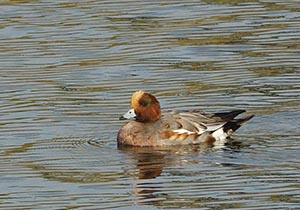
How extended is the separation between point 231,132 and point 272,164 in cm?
191

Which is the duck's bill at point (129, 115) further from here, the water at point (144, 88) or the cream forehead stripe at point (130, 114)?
the water at point (144, 88)

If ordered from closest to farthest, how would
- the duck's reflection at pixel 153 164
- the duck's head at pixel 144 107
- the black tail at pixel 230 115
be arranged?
the duck's reflection at pixel 153 164
the black tail at pixel 230 115
the duck's head at pixel 144 107

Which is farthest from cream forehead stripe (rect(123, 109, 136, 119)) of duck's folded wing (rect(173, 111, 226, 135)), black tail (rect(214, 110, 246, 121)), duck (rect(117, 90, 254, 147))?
black tail (rect(214, 110, 246, 121))

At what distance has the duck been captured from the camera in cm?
1543

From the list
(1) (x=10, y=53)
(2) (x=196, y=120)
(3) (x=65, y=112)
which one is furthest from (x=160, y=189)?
(1) (x=10, y=53)

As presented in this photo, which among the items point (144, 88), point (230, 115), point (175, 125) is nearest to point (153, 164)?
point (175, 125)

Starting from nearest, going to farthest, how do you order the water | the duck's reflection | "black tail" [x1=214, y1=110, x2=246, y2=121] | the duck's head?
the duck's reflection, the water, "black tail" [x1=214, y1=110, x2=246, y2=121], the duck's head

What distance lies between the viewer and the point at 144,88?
17.4 meters

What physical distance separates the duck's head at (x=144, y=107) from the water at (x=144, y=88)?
1.41 ft

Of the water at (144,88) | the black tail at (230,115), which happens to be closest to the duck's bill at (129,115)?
the water at (144,88)

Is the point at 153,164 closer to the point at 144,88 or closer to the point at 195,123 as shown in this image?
the point at 195,123

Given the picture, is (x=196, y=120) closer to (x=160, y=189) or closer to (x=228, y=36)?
(x=160, y=189)

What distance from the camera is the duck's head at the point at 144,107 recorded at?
15.6 m

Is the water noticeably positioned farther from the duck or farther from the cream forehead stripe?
the cream forehead stripe
